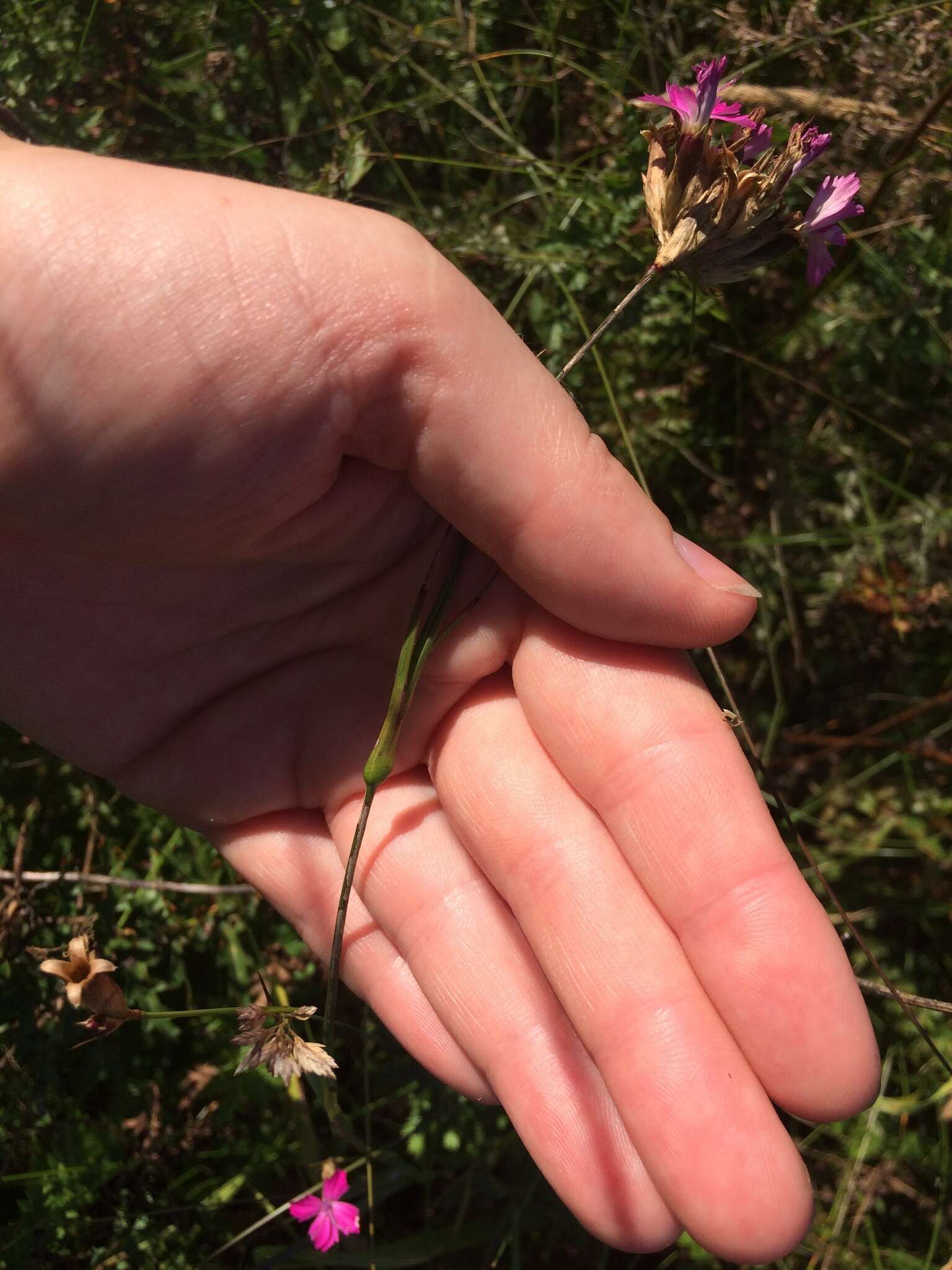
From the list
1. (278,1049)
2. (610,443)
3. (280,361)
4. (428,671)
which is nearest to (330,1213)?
(278,1049)

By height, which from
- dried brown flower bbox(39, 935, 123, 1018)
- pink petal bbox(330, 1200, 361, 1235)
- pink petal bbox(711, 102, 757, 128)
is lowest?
pink petal bbox(330, 1200, 361, 1235)

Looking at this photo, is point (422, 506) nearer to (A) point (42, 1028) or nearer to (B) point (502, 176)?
(B) point (502, 176)

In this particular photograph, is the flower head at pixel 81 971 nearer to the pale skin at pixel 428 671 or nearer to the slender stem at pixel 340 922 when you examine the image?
the slender stem at pixel 340 922

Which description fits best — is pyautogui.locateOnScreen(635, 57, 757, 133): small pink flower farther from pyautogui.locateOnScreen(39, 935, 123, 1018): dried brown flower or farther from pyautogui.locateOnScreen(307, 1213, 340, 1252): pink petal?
pyautogui.locateOnScreen(307, 1213, 340, 1252): pink petal

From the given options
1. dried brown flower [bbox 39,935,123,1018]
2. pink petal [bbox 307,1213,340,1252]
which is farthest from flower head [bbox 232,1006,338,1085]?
pink petal [bbox 307,1213,340,1252]

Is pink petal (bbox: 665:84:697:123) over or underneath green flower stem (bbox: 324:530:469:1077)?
over

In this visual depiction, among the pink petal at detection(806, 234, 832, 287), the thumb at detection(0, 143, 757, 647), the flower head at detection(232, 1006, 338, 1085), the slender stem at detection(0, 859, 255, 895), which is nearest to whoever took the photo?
the thumb at detection(0, 143, 757, 647)
